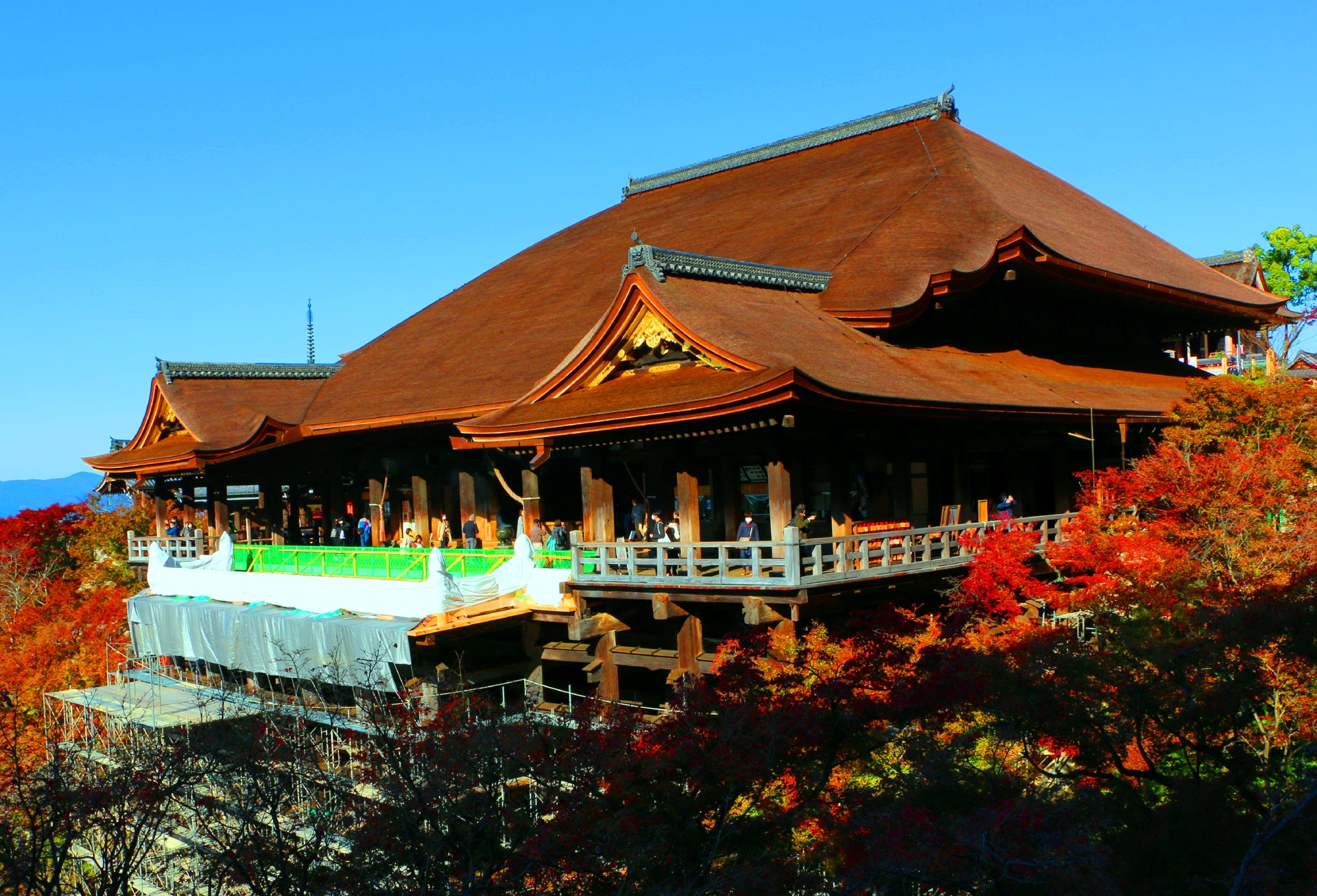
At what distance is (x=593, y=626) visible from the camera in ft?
59.8

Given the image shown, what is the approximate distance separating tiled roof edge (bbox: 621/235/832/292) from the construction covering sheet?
7.29 meters

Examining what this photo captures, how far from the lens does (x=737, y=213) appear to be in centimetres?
3109

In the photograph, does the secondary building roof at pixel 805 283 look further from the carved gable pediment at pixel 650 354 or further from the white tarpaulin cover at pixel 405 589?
the white tarpaulin cover at pixel 405 589

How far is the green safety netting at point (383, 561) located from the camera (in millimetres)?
19641

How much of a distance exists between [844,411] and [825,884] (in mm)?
7812

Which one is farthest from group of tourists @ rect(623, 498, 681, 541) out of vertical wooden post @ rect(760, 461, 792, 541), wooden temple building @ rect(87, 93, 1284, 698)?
vertical wooden post @ rect(760, 461, 792, 541)

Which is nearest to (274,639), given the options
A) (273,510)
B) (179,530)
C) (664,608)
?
(664,608)

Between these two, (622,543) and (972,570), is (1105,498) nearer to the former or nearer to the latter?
(972,570)

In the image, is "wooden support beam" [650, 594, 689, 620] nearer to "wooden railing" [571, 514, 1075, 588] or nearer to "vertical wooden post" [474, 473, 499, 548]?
"wooden railing" [571, 514, 1075, 588]

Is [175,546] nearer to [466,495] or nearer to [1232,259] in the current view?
[466,495]

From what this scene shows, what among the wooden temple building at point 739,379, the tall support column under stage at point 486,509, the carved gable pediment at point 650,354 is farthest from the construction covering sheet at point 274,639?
the carved gable pediment at point 650,354

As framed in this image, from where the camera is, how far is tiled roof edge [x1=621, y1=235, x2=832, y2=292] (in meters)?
18.5

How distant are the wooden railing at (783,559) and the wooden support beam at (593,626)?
73cm

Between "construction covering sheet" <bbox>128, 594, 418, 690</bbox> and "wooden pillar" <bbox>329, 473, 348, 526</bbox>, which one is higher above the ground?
"wooden pillar" <bbox>329, 473, 348, 526</bbox>
